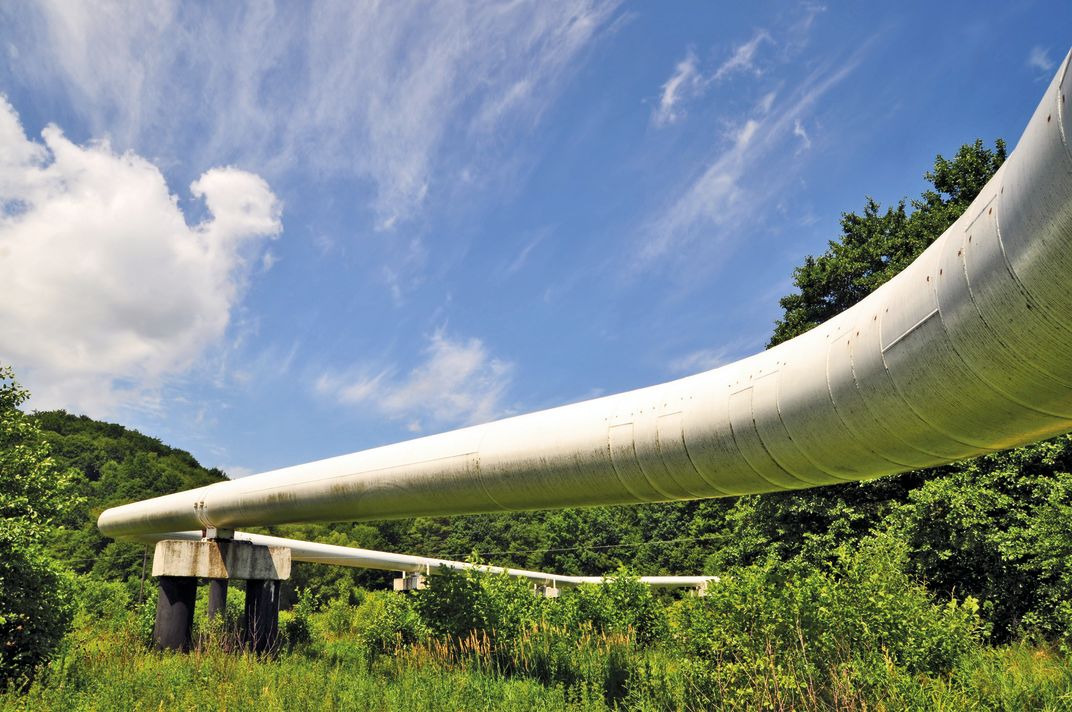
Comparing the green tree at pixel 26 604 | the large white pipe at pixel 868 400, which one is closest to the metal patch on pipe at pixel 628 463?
the large white pipe at pixel 868 400

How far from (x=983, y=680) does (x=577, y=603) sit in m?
8.12

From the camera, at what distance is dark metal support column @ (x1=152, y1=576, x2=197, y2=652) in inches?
421

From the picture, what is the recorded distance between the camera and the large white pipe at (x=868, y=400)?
2336 mm

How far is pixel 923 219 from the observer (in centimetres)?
1759

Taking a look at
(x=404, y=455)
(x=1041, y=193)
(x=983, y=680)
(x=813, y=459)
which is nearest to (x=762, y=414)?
(x=813, y=459)

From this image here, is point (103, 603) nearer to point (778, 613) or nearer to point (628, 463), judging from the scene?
point (778, 613)

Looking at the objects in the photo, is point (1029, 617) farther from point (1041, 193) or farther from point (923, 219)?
point (1041, 193)

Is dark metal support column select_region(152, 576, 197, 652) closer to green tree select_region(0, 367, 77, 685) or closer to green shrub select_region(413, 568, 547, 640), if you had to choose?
green tree select_region(0, 367, 77, 685)

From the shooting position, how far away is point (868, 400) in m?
3.44

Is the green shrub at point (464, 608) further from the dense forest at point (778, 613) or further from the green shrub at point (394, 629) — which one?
the green shrub at point (394, 629)

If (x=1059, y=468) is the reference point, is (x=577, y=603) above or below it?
below

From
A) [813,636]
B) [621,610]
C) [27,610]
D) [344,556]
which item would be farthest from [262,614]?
[344,556]

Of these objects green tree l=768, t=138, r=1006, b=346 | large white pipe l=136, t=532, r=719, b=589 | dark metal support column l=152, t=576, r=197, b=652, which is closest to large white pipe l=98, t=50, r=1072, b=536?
dark metal support column l=152, t=576, r=197, b=652

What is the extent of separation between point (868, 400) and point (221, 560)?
10790mm
